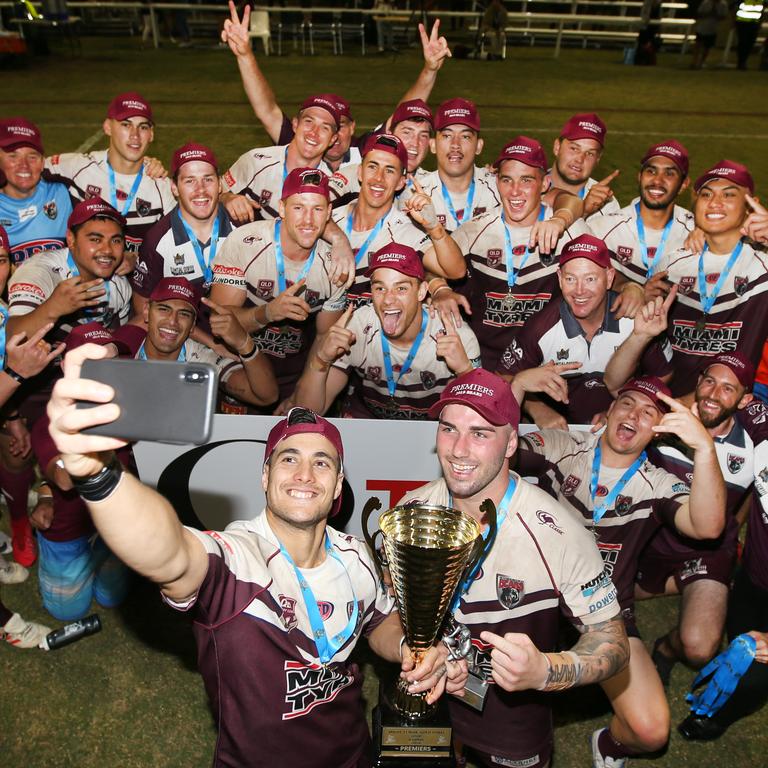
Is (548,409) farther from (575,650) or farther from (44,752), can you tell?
(44,752)

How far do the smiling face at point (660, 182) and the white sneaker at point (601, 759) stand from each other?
4126 millimetres

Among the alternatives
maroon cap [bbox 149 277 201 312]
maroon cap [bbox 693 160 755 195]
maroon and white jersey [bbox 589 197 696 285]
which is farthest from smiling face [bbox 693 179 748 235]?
maroon cap [bbox 149 277 201 312]

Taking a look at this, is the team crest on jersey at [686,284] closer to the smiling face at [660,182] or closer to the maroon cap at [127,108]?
the smiling face at [660,182]

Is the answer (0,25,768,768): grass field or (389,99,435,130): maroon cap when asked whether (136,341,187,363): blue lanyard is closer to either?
(0,25,768,768): grass field

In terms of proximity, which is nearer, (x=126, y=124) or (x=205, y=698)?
(x=205, y=698)

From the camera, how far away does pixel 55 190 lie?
6512mm

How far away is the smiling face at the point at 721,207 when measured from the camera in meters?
5.72

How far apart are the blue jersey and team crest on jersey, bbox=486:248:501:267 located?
11.9 feet

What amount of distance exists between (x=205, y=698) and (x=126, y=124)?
4.83m

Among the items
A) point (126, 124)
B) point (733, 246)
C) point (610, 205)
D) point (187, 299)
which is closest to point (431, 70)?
point (610, 205)

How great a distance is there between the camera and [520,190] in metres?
5.90

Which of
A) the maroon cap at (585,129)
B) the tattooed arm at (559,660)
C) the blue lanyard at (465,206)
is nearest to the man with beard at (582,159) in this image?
the maroon cap at (585,129)

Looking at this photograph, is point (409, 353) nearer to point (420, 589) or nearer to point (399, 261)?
point (399, 261)

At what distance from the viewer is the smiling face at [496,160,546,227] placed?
232 inches
